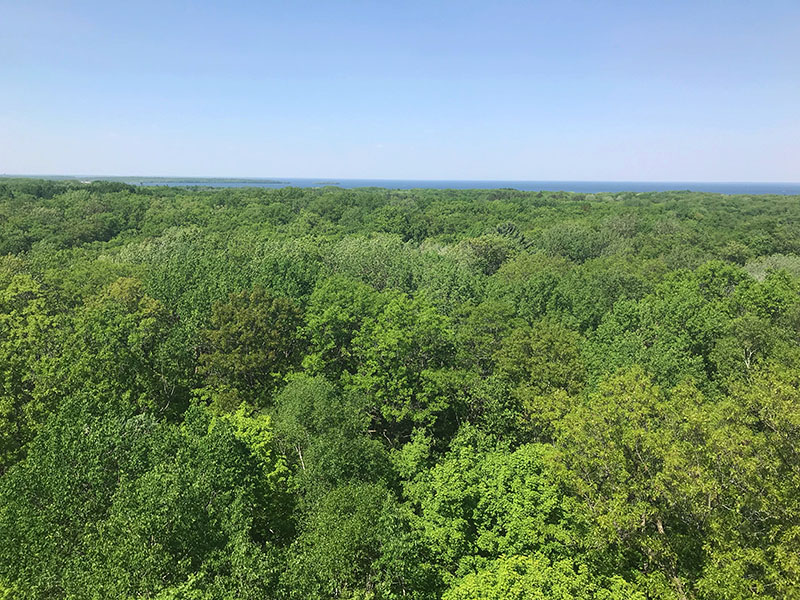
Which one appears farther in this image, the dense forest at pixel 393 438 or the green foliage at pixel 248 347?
the green foliage at pixel 248 347

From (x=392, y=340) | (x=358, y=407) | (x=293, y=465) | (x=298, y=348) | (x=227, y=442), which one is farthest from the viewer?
(x=298, y=348)

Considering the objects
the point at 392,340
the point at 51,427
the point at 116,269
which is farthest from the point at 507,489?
the point at 116,269

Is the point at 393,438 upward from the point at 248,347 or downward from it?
downward

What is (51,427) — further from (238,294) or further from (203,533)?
(238,294)

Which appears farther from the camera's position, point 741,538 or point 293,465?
point 293,465

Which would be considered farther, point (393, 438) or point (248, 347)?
point (248, 347)

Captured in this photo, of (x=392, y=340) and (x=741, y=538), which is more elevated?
(x=392, y=340)

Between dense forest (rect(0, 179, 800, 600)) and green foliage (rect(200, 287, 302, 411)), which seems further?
green foliage (rect(200, 287, 302, 411))

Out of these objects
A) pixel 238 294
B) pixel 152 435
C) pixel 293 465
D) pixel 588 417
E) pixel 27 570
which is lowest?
pixel 293 465
